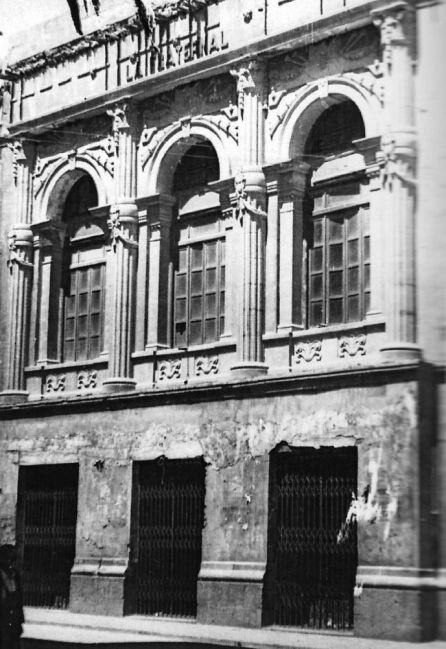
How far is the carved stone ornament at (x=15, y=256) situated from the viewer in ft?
64.6

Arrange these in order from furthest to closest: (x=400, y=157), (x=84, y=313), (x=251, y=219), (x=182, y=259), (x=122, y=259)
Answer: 1. (x=84, y=313)
2. (x=122, y=259)
3. (x=182, y=259)
4. (x=251, y=219)
5. (x=400, y=157)

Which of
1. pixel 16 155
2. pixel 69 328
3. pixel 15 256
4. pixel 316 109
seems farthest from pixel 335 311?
pixel 16 155

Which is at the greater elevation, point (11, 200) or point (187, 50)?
point (187, 50)

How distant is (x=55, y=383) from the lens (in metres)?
19.1

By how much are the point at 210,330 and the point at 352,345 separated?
2777 mm

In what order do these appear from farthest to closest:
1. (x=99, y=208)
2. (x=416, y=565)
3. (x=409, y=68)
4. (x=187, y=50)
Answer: (x=99, y=208)
(x=187, y=50)
(x=409, y=68)
(x=416, y=565)

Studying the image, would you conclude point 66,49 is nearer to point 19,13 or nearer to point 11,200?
point 19,13

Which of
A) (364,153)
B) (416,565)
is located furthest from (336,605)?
(364,153)

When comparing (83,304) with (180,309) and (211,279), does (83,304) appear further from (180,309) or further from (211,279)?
(211,279)

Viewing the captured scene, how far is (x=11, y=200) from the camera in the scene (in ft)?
65.9

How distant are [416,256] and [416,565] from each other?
353cm

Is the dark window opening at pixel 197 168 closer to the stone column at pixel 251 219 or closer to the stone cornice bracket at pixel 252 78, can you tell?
the stone column at pixel 251 219

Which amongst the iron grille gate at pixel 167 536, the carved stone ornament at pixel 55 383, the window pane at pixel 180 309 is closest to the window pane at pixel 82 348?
the carved stone ornament at pixel 55 383

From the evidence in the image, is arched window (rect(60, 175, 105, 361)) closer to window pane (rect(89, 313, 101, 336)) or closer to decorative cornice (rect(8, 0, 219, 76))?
window pane (rect(89, 313, 101, 336))
